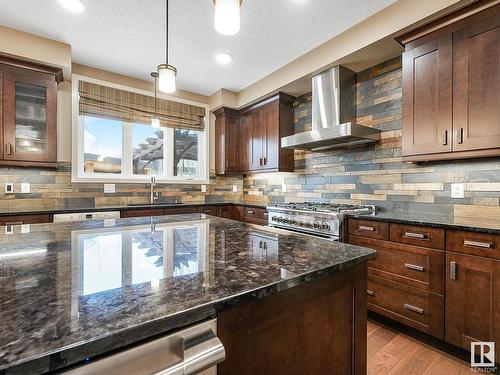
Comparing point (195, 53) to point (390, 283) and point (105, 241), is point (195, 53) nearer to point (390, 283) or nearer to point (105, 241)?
point (105, 241)

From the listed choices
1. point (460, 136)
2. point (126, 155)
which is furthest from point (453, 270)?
point (126, 155)

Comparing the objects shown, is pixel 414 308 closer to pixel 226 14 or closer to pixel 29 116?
pixel 226 14

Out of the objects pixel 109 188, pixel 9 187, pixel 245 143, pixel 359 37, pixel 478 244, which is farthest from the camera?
pixel 245 143

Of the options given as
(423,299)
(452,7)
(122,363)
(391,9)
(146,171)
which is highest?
(391,9)

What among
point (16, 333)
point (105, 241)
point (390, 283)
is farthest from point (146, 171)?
point (16, 333)

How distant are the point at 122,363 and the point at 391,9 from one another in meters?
2.88

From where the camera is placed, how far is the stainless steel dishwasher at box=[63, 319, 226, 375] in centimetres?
42

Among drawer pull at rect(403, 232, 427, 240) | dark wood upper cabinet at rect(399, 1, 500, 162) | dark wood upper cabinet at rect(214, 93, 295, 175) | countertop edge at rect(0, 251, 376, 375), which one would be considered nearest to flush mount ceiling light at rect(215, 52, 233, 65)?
dark wood upper cabinet at rect(214, 93, 295, 175)

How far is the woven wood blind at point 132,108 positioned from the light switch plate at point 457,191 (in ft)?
11.4

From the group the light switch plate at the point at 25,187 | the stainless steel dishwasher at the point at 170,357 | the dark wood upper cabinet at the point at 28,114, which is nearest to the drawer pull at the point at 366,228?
the stainless steel dishwasher at the point at 170,357

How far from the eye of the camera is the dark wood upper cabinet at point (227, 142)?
423 centimetres

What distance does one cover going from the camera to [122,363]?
1.42 feet

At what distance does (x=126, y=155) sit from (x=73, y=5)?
6.20 feet
